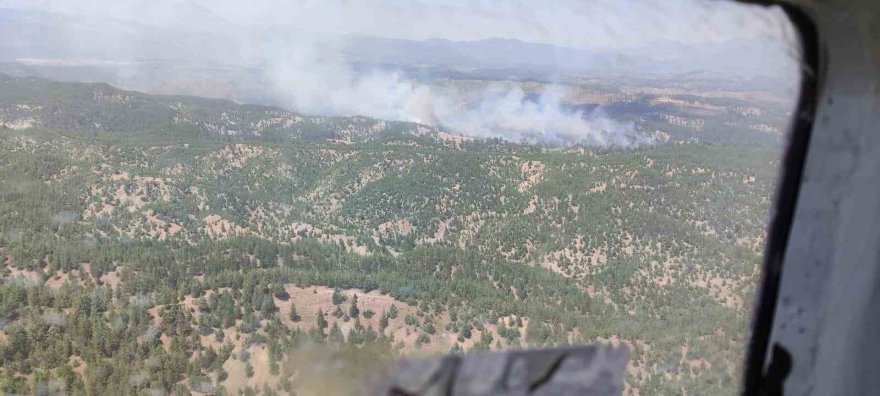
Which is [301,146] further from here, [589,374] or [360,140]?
[589,374]

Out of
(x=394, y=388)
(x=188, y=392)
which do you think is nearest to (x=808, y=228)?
(x=394, y=388)

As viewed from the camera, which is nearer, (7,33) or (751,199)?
(751,199)

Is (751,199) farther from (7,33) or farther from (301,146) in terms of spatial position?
(7,33)

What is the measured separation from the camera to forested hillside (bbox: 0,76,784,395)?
9.25 ft

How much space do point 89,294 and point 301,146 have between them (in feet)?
73.8

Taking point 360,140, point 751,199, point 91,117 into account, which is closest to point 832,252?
point 751,199

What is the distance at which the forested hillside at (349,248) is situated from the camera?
2.82m

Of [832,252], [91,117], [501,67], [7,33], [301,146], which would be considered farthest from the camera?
[7,33]

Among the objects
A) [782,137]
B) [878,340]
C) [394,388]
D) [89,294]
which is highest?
[782,137]

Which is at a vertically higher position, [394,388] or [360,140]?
[394,388]

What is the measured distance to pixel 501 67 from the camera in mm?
94812

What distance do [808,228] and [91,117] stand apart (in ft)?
164

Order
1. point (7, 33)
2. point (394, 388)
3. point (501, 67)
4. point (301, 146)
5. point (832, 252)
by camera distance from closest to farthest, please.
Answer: point (394, 388), point (832, 252), point (301, 146), point (501, 67), point (7, 33)

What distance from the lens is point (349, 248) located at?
88.7 feet
